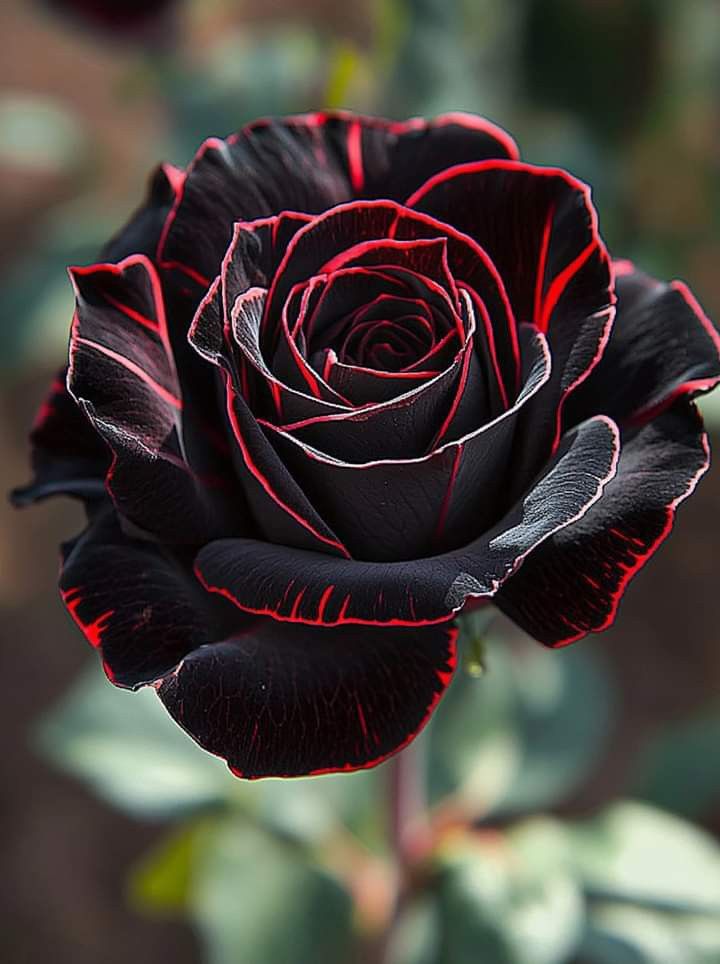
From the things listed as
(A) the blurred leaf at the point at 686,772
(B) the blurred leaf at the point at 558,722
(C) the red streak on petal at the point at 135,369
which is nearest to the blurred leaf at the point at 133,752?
(B) the blurred leaf at the point at 558,722

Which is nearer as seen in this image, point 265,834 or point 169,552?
point 169,552

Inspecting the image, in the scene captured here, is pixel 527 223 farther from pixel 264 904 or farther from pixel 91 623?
pixel 264 904

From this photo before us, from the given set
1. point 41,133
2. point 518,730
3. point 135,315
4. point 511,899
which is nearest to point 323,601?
point 135,315

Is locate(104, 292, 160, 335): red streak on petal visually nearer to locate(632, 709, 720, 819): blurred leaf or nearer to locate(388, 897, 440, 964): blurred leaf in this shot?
locate(388, 897, 440, 964): blurred leaf

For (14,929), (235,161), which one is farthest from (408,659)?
(14,929)

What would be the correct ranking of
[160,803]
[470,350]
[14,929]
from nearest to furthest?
[470,350] → [160,803] → [14,929]

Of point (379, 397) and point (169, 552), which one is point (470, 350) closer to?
point (379, 397)

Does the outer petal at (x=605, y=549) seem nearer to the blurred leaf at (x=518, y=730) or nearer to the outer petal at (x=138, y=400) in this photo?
the outer petal at (x=138, y=400)

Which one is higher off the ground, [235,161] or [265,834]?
[235,161]
